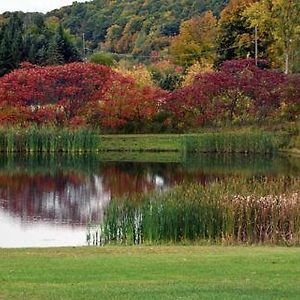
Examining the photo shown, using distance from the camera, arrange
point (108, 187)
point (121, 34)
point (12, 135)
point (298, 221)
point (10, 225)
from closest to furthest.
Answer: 1. point (298, 221)
2. point (10, 225)
3. point (108, 187)
4. point (12, 135)
5. point (121, 34)

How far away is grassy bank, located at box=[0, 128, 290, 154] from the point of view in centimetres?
3816

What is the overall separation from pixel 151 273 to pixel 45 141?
96.5ft

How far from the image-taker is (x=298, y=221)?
13891 mm

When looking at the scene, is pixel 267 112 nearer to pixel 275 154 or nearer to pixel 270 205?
pixel 275 154

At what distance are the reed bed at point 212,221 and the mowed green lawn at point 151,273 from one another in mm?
2025

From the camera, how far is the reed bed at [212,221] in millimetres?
14008

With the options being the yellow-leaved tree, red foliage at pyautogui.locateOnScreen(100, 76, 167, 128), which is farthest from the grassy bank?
the yellow-leaved tree

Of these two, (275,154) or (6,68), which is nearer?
(275,154)

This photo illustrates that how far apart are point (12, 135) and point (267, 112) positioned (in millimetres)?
15024

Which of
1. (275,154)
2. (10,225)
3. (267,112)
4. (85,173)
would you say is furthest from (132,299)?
(267,112)

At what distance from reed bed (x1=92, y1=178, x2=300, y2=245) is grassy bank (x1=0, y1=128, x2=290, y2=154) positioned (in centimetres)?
2317

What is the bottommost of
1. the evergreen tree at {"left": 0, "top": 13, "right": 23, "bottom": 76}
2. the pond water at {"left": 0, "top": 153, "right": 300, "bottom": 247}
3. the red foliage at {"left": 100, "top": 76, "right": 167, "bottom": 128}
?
the pond water at {"left": 0, "top": 153, "right": 300, "bottom": 247}

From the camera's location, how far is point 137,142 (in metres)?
40.8

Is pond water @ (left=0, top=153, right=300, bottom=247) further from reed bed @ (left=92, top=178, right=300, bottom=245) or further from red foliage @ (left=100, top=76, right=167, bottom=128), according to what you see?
red foliage @ (left=100, top=76, right=167, bottom=128)
